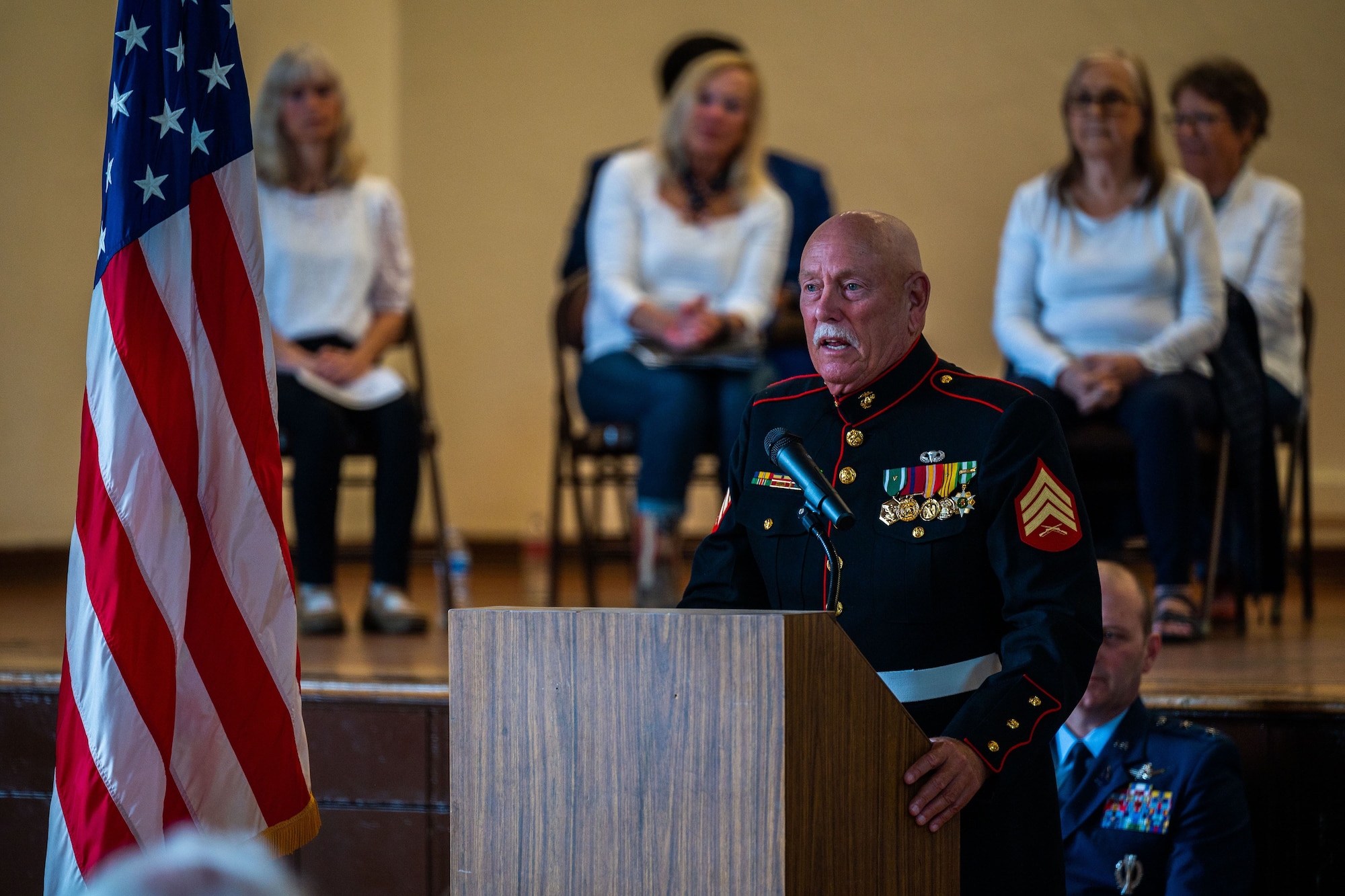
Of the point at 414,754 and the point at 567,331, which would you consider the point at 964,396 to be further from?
the point at 567,331

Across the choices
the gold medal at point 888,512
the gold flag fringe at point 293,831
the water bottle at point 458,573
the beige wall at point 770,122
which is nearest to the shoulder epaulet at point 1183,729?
the gold medal at point 888,512

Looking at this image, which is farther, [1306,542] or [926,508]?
[1306,542]

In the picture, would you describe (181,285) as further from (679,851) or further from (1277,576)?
(1277,576)

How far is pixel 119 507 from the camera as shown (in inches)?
74.8

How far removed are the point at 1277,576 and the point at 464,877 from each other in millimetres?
2907

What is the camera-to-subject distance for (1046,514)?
5.15 feet

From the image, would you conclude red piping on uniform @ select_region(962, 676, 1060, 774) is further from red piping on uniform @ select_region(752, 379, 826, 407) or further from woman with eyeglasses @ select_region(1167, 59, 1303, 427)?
woman with eyeglasses @ select_region(1167, 59, 1303, 427)

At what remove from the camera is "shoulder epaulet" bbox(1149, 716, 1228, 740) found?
217cm

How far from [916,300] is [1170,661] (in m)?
1.54

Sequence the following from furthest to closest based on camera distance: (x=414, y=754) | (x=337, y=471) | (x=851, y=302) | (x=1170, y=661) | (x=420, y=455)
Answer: (x=420, y=455)
(x=337, y=471)
(x=1170, y=661)
(x=414, y=754)
(x=851, y=302)

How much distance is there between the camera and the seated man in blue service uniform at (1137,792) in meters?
2.09

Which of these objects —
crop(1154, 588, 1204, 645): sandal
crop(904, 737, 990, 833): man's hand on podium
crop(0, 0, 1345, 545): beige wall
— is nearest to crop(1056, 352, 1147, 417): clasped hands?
crop(1154, 588, 1204, 645): sandal

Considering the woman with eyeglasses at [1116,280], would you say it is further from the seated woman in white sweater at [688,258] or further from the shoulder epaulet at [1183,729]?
the shoulder epaulet at [1183,729]

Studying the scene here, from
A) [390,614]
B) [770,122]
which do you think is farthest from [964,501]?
[770,122]
